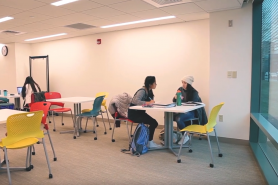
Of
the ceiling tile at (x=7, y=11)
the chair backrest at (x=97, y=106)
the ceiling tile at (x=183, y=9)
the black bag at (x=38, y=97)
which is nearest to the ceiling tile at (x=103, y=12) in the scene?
the ceiling tile at (x=183, y=9)

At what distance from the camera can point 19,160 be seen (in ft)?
11.8

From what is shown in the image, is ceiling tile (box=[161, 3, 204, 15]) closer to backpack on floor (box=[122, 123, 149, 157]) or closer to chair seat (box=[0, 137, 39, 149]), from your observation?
backpack on floor (box=[122, 123, 149, 157])

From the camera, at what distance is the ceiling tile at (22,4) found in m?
3.71

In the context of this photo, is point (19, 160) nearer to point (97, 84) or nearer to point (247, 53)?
point (97, 84)

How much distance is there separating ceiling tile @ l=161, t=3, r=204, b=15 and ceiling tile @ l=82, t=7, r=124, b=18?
91 cm

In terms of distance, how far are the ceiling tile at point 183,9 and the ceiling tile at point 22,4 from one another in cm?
213

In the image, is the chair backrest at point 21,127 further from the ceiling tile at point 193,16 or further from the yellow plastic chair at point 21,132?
the ceiling tile at point 193,16

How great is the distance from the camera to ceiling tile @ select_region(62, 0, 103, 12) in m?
3.81

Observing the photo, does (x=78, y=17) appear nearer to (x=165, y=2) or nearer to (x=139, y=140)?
(x=165, y=2)

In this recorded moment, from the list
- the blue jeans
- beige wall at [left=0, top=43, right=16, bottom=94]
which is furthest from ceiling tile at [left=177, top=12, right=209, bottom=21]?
beige wall at [left=0, top=43, right=16, bottom=94]

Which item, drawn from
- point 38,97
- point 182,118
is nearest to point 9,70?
point 38,97

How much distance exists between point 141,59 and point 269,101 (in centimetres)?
316

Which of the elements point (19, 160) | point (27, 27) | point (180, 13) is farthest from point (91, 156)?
point (27, 27)

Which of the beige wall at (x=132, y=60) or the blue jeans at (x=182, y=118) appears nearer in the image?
the blue jeans at (x=182, y=118)
